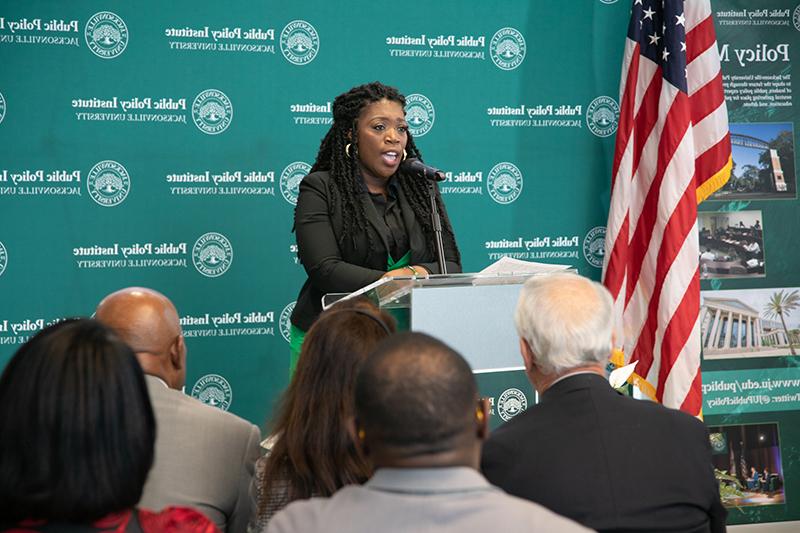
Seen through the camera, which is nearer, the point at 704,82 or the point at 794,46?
the point at 704,82

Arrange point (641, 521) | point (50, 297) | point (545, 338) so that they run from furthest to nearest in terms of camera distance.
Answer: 1. point (50, 297)
2. point (545, 338)
3. point (641, 521)

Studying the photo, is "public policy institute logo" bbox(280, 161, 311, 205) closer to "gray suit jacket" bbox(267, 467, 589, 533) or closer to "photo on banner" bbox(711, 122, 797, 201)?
"photo on banner" bbox(711, 122, 797, 201)

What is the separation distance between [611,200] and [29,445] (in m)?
4.21

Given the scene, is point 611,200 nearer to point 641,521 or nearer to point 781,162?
point 781,162

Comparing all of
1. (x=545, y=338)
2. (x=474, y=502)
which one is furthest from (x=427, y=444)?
(x=545, y=338)

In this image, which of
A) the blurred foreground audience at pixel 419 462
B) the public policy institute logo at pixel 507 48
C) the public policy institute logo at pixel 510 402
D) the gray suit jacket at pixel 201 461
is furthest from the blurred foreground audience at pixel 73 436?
the public policy institute logo at pixel 507 48

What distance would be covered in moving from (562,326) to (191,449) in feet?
2.96

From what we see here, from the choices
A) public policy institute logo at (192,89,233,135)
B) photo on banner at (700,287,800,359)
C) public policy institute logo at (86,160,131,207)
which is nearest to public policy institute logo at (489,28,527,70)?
public policy institute logo at (192,89,233,135)

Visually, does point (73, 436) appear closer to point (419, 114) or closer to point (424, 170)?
point (424, 170)

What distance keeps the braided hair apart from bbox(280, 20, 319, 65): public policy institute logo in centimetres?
114

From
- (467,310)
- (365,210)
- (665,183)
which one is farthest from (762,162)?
(467,310)

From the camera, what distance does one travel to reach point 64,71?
15.4ft

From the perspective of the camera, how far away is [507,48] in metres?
5.32

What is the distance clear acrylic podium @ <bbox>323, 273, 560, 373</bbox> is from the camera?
2922mm
